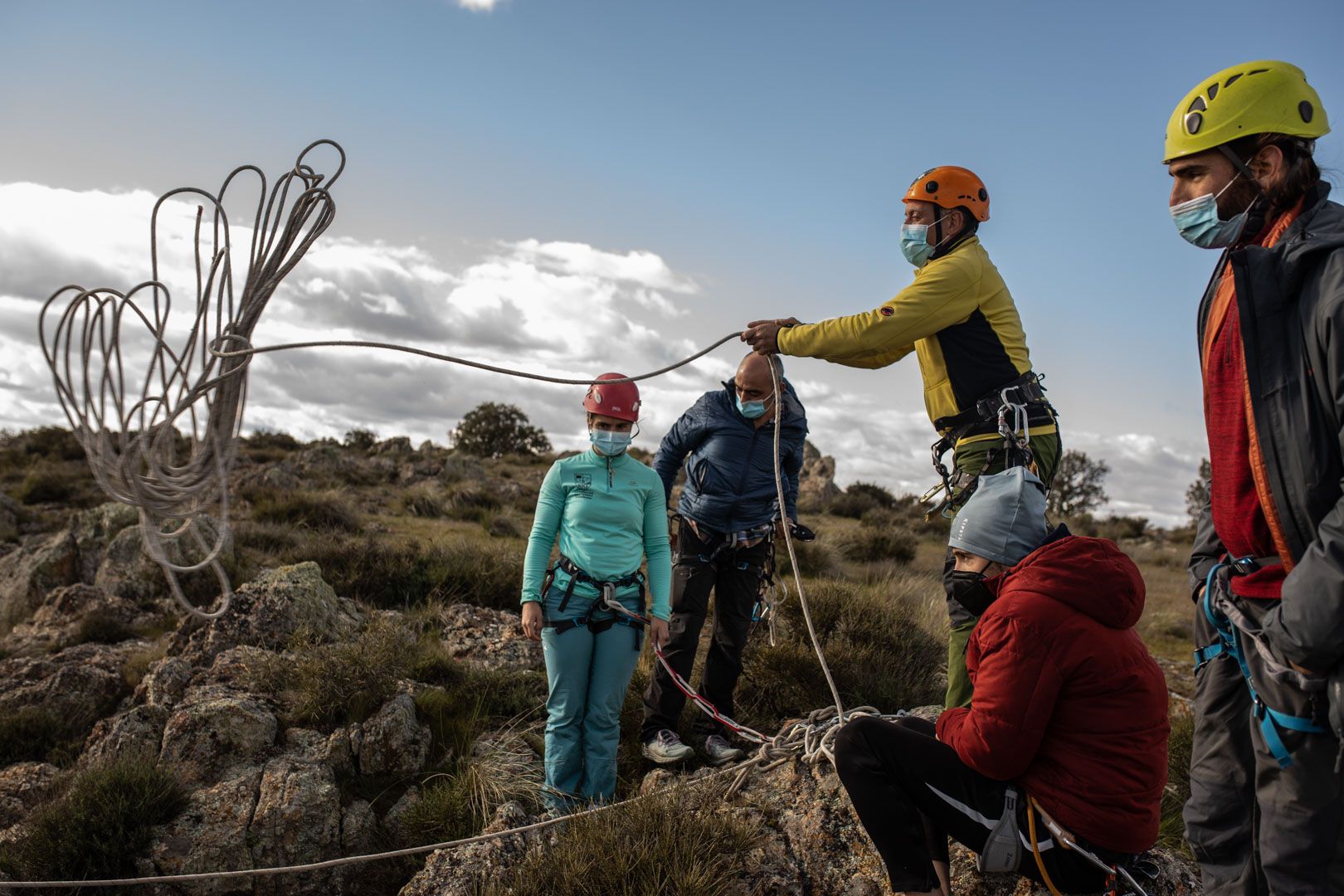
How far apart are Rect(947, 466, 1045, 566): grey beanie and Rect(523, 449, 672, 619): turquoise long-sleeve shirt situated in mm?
1720

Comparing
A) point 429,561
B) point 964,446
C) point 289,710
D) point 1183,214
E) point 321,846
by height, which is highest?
point 1183,214

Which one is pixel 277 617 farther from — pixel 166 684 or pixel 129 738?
pixel 129 738

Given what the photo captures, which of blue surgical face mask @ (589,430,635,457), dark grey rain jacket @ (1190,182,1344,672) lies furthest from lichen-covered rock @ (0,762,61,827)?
dark grey rain jacket @ (1190,182,1344,672)

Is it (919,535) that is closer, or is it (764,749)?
(764,749)

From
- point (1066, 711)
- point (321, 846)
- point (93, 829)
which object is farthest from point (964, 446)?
point (93, 829)

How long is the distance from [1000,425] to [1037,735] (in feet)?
4.41

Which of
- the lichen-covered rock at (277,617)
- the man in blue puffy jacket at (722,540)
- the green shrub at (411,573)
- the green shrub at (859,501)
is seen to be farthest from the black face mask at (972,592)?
the green shrub at (859,501)

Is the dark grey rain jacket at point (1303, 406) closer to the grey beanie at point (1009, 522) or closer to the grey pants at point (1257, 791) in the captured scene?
the grey pants at point (1257, 791)

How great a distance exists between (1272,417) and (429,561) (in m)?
7.14

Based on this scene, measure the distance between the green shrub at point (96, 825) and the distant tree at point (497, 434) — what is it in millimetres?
21687

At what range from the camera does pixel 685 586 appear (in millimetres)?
4656

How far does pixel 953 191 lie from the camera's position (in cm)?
371

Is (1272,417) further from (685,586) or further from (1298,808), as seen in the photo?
(685,586)

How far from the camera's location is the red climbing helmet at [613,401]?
13.9 feet
